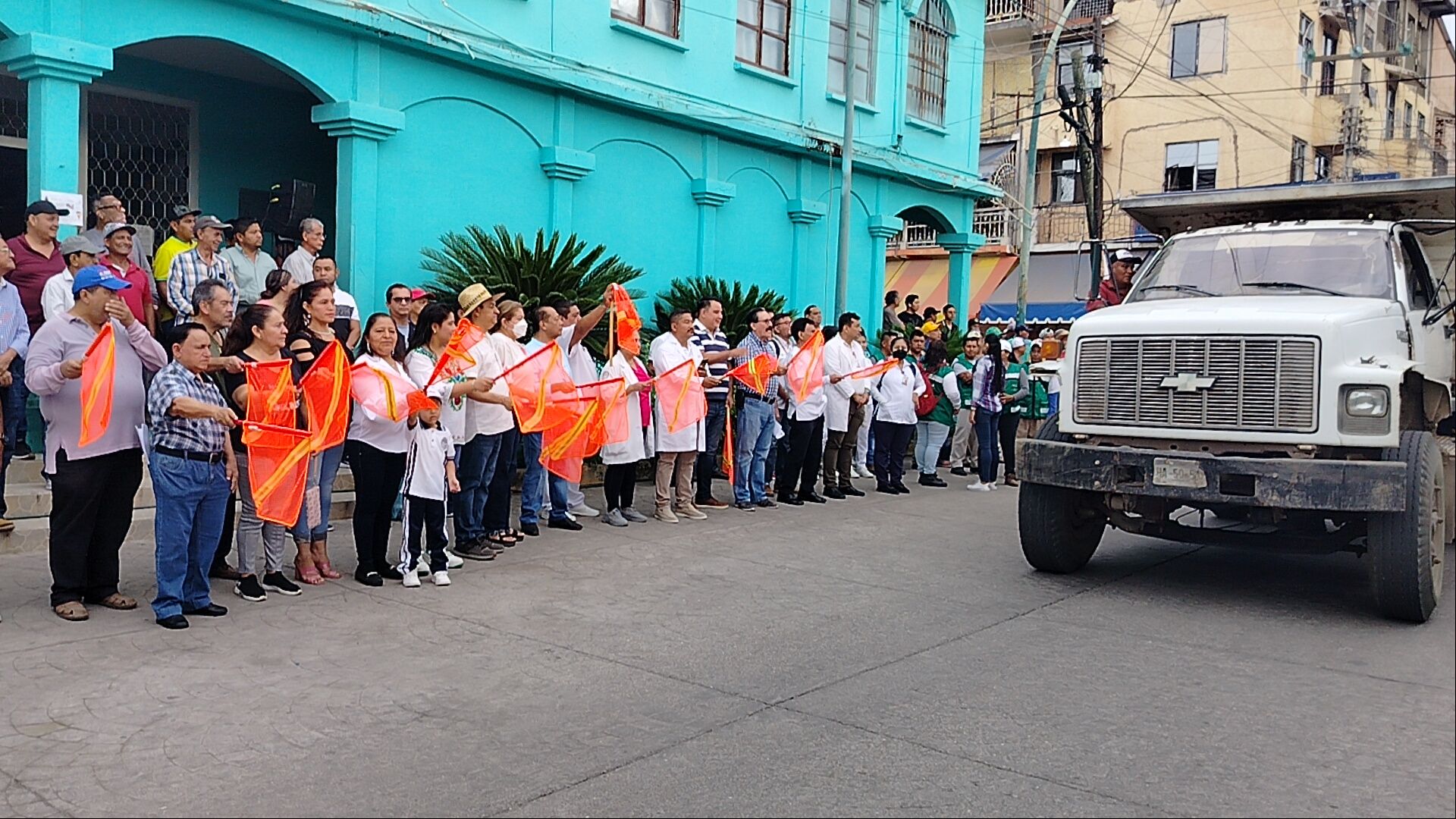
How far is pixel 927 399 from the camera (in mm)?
14078

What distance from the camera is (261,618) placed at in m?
6.79

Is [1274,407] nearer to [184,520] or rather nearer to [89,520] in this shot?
[184,520]

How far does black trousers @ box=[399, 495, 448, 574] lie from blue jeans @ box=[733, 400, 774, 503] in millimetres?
4209

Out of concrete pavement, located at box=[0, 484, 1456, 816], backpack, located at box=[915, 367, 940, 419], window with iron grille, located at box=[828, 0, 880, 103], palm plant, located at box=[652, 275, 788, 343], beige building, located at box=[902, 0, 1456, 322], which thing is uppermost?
beige building, located at box=[902, 0, 1456, 322]

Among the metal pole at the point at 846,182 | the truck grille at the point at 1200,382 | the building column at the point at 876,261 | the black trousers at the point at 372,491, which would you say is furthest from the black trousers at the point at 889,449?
the black trousers at the point at 372,491

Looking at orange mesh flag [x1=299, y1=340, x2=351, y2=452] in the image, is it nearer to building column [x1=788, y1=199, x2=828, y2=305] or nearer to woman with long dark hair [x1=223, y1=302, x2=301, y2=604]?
woman with long dark hair [x1=223, y1=302, x2=301, y2=604]

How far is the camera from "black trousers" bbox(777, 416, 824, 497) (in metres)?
12.0

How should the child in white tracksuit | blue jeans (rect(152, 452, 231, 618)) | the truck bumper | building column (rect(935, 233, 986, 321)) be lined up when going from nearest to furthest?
blue jeans (rect(152, 452, 231, 618)) → the truck bumper → the child in white tracksuit → building column (rect(935, 233, 986, 321))

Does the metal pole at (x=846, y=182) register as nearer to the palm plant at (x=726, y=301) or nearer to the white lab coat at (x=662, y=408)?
the palm plant at (x=726, y=301)

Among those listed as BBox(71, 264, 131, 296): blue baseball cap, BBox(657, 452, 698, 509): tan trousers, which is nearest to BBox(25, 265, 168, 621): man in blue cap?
BBox(71, 264, 131, 296): blue baseball cap

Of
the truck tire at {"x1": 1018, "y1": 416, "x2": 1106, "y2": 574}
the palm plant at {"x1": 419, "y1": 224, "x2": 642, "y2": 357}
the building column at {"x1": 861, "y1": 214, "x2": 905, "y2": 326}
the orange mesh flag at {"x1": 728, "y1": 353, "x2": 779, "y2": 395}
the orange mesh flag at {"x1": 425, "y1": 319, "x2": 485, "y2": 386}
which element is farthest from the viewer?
the building column at {"x1": 861, "y1": 214, "x2": 905, "y2": 326}

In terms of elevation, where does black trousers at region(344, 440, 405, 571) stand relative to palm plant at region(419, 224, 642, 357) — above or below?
below

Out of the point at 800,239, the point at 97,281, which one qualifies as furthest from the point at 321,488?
the point at 800,239

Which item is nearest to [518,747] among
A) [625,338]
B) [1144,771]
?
[1144,771]
